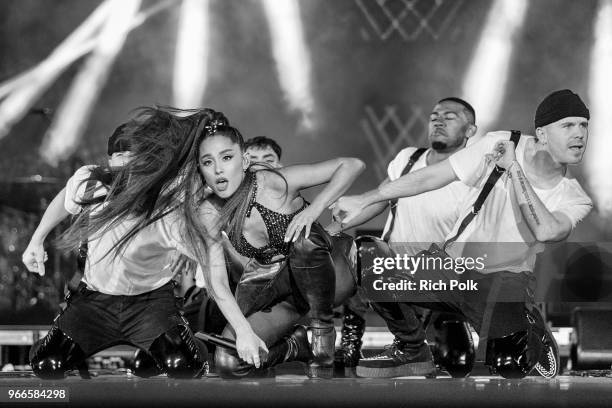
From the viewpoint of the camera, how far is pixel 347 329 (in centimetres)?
485

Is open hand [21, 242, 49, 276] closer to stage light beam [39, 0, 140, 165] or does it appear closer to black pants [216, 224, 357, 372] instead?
black pants [216, 224, 357, 372]

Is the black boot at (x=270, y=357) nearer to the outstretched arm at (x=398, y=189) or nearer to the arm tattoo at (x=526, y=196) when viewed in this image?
the outstretched arm at (x=398, y=189)

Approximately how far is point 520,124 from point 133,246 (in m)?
4.20

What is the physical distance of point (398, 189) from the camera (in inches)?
167

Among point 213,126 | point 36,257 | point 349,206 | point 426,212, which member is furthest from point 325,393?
point 426,212

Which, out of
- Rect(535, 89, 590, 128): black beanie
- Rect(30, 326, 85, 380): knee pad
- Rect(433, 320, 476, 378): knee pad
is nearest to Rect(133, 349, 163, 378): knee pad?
Rect(30, 326, 85, 380): knee pad

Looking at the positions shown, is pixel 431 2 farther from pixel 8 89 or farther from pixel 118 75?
pixel 8 89

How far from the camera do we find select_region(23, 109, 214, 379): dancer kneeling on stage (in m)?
4.07

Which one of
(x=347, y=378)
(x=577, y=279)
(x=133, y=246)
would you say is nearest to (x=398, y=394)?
(x=347, y=378)

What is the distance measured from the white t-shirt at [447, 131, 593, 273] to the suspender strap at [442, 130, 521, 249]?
0.02m

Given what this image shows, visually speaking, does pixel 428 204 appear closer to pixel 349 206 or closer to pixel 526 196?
pixel 526 196

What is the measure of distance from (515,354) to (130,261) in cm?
173

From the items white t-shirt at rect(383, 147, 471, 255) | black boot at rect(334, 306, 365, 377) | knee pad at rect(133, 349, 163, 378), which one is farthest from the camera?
white t-shirt at rect(383, 147, 471, 255)

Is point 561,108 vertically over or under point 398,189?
over
